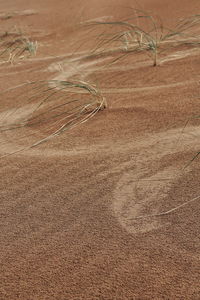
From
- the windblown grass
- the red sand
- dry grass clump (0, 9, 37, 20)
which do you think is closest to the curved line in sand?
the red sand

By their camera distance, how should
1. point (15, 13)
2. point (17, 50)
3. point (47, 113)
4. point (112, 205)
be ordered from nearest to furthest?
1. point (112, 205)
2. point (47, 113)
3. point (17, 50)
4. point (15, 13)

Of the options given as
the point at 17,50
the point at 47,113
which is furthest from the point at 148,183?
the point at 17,50

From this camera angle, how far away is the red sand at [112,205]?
1.04 m

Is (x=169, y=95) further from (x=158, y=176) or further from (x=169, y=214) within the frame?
(x=169, y=214)

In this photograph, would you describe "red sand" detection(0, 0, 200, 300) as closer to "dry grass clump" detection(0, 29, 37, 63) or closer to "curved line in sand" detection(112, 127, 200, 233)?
"curved line in sand" detection(112, 127, 200, 233)

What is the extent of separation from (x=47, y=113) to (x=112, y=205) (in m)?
0.86

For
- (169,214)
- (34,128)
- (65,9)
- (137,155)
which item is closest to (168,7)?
(65,9)

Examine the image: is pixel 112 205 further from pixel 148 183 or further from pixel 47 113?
pixel 47 113

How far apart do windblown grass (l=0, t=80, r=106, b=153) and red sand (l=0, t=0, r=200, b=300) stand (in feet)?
0.17

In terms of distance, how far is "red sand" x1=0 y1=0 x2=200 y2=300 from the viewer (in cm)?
104

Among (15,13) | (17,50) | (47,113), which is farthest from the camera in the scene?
(15,13)

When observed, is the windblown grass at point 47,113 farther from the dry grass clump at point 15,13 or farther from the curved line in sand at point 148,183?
the dry grass clump at point 15,13

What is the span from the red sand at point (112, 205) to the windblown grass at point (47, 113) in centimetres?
5

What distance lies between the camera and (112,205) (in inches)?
51.8
